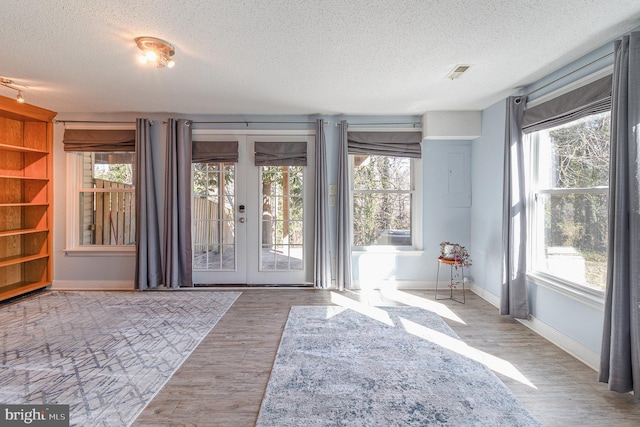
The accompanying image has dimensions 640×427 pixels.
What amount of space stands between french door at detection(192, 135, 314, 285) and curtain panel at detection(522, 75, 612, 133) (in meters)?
2.57

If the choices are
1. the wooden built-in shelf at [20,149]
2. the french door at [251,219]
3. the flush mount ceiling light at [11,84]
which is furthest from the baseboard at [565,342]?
the wooden built-in shelf at [20,149]

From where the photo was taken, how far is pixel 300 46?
2406mm

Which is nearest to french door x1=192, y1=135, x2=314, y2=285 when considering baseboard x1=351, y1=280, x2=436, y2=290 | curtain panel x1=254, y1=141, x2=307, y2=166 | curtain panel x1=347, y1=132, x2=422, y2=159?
curtain panel x1=254, y1=141, x2=307, y2=166

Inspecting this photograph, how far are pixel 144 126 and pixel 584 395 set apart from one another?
5.16 m

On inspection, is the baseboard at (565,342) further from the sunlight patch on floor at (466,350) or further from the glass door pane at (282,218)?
the glass door pane at (282,218)

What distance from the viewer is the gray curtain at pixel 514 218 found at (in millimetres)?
3084

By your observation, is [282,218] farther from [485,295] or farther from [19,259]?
[19,259]

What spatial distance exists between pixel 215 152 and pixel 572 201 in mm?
4039

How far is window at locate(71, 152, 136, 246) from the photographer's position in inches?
174

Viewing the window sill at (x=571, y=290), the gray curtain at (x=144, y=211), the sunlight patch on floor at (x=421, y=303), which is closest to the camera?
the window sill at (x=571, y=290)

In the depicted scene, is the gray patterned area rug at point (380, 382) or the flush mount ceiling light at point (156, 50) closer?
the gray patterned area rug at point (380, 382)

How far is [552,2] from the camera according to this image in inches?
74.2

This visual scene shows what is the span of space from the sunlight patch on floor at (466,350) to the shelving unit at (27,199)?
4.72 metres

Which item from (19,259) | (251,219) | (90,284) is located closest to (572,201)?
(251,219)
